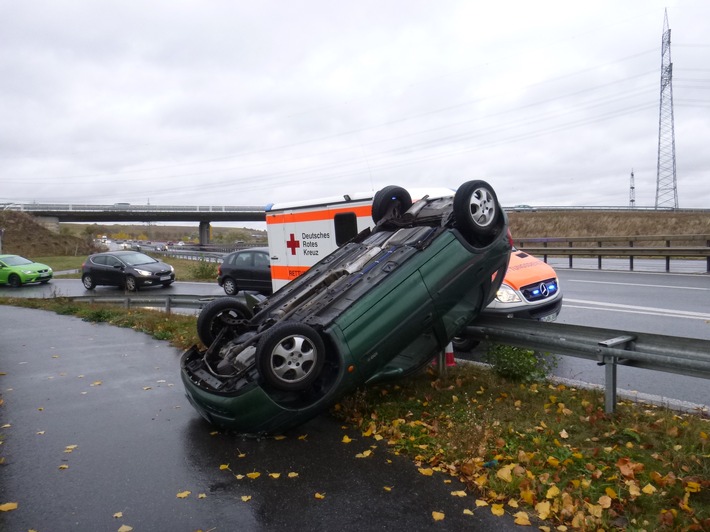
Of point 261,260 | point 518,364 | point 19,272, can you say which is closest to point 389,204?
point 518,364

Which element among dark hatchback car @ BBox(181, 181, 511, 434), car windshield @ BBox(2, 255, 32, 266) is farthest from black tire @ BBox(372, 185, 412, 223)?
car windshield @ BBox(2, 255, 32, 266)

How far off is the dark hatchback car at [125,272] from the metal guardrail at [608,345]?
17.4 meters

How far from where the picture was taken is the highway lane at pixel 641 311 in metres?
6.12

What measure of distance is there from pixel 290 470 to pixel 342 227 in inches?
274

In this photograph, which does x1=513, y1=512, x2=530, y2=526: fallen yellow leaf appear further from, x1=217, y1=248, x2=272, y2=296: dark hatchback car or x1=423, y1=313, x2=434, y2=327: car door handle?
x1=217, y1=248, x2=272, y2=296: dark hatchback car

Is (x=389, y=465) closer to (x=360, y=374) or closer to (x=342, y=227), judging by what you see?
(x=360, y=374)

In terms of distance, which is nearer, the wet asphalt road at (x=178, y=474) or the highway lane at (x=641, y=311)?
the wet asphalt road at (x=178, y=474)

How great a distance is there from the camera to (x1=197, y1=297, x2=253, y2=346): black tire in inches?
233

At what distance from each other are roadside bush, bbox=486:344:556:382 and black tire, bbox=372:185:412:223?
196 centimetres

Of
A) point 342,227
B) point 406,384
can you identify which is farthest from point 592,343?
point 342,227

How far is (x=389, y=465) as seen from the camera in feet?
13.9

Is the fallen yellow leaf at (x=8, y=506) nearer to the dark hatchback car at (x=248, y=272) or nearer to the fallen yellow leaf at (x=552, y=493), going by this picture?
the fallen yellow leaf at (x=552, y=493)

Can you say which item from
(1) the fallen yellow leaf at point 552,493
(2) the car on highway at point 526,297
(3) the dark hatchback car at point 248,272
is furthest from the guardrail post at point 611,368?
(3) the dark hatchback car at point 248,272

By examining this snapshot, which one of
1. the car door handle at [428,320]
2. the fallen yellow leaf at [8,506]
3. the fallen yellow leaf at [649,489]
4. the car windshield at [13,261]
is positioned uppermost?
the car door handle at [428,320]
